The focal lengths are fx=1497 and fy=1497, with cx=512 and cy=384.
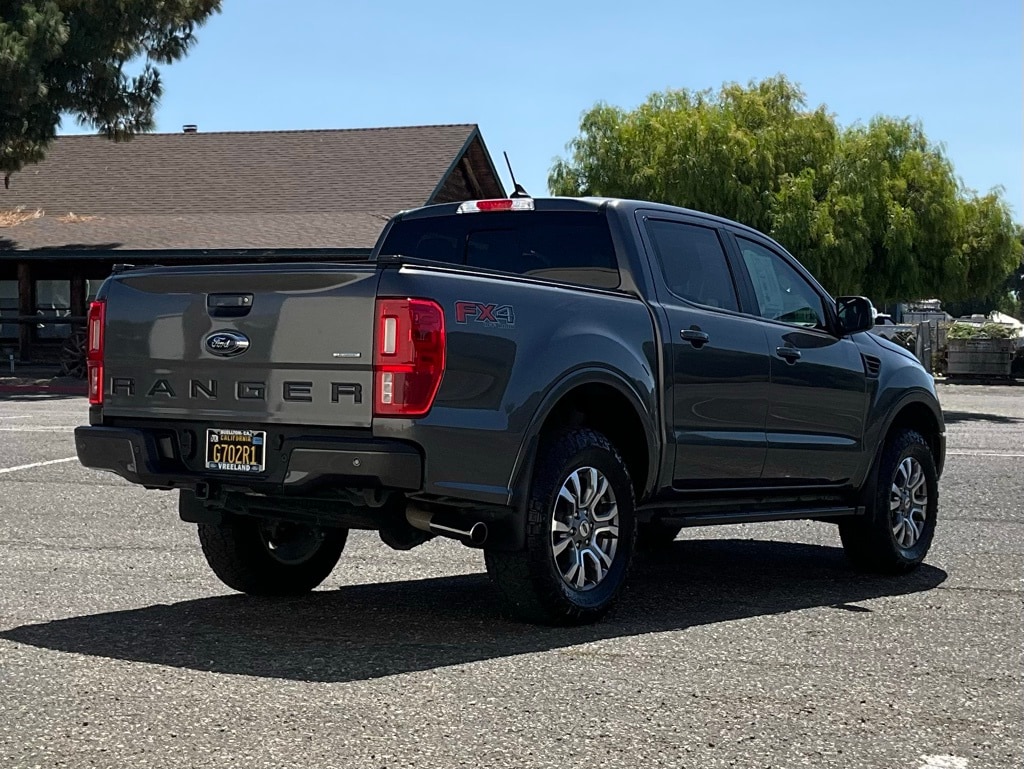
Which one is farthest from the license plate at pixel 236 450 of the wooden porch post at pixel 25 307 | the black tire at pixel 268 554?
the wooden porch post at pixel 25 307

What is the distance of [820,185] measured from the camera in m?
34.0

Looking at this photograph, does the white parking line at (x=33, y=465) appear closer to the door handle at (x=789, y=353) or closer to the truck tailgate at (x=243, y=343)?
the truck tailgate at (x=243, y=343)

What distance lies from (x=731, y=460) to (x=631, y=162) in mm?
28109

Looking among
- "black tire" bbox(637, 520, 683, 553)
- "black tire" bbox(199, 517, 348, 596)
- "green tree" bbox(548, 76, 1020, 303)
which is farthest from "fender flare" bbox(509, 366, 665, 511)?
"green tree" bbox(548, 76, 1020, 303)

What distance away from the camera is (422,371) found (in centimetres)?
616

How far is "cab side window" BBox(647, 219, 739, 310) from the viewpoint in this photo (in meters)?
7.87

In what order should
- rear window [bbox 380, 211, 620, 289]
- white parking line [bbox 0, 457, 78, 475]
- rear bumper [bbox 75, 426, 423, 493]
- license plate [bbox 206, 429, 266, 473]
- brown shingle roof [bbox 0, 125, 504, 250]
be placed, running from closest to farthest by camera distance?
rear bumper [bbox 75, 426, 423, 493] < license plate [bbox 206, 429, 266, 473] < rear window [bbox 380, 211, 620, 289] < white parking line [bbox 0, 457, 78, 475] < brown shingle roof [bbox 0, 125, 504, 250]

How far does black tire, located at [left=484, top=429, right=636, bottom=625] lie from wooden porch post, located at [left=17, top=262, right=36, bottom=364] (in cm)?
3272

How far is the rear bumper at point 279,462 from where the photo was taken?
6.11 m

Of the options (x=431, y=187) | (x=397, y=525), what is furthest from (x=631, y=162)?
(x=397, y=525)

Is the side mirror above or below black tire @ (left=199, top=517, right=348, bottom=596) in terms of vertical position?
above

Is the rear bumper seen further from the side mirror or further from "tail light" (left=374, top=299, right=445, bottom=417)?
the side mirror

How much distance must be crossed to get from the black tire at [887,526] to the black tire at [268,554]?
3.14 metres

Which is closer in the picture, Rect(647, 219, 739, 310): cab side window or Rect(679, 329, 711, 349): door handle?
Rect(679, 329, 711, 349): door handle
